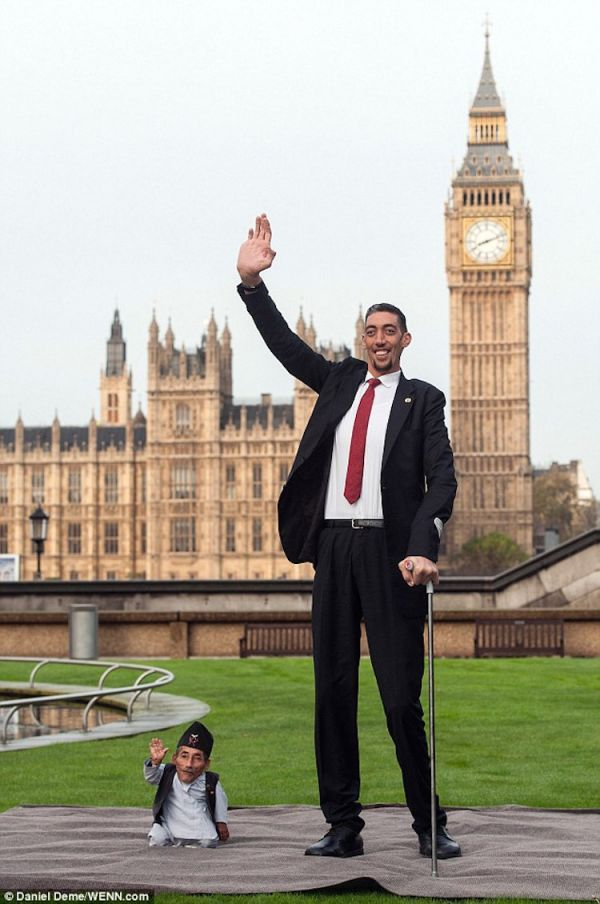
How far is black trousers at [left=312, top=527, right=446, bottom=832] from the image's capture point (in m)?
4.87

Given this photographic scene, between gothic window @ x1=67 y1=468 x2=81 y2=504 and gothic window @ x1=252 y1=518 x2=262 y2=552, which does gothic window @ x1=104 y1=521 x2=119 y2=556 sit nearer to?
gothic window @ x1=67 y1=468 x2=81 y2=504

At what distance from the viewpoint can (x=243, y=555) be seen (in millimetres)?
86938

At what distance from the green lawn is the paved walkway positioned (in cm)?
17

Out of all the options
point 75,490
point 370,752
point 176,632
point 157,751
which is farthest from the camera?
point 75,490

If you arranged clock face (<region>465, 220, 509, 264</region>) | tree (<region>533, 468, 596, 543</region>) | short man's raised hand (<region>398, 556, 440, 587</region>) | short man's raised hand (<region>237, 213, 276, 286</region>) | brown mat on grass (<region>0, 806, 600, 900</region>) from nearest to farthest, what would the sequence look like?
brown mat on grass (<region>0, 806, 600, 900</region>) < short man's raised hand (<region>398, 556, 440, 587</region>) < short man's raised hand (<region>237, 213, 276, 286</region>) < clock face (<region>465, 220, 509, 264</region>) < tree (<region>533, 468, 596, 543</region>)

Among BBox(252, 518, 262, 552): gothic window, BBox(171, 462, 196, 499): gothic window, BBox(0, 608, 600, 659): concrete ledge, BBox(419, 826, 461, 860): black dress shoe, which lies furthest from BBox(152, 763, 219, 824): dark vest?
BBox(171, 462, 196, 499): gothic window

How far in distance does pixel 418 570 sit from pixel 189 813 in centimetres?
115

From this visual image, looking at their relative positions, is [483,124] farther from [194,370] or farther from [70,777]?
[70,777]

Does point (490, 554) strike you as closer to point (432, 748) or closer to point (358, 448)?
point (358, 448)

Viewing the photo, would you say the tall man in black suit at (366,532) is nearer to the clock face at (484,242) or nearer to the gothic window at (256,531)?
the gothic window at (256,531)

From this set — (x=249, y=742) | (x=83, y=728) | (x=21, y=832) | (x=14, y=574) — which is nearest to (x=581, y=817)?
(x=21, y=832)

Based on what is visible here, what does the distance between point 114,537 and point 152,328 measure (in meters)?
12.7

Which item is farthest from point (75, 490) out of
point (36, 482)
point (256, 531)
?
point (256, 531)

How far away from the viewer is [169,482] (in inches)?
3482
